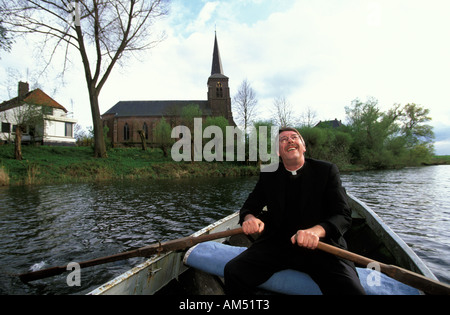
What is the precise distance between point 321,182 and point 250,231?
2.82 feet

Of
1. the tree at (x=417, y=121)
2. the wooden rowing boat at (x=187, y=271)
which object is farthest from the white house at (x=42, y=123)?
the tree at (x=417, y=121)

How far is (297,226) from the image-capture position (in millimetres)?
2533

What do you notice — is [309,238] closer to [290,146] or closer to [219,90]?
[290,146]

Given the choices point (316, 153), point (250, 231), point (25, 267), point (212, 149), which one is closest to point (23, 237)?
point (25, 267)

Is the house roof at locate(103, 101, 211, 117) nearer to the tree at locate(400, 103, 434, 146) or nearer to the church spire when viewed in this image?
the church spire

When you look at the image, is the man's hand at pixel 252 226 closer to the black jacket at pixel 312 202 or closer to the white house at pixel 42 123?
the black jacket at pixel 312 202

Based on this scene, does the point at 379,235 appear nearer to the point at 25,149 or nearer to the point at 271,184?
the point at 271,184

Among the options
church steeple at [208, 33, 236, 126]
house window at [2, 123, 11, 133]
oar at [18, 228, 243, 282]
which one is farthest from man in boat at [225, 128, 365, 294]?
church steeple at [208, 33, 236, 126]

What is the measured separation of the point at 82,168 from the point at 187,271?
796 inches

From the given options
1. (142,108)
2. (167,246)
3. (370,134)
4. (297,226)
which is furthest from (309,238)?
(142,108)

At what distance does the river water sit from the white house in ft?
43.4

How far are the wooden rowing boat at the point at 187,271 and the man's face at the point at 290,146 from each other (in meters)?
1.57

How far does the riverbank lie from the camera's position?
17736 millimetres
